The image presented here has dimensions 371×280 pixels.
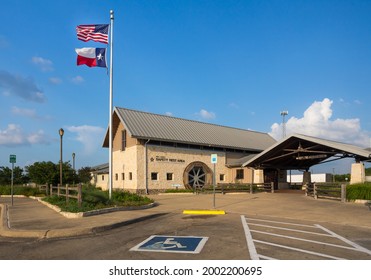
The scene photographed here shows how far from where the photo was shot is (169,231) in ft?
33.3

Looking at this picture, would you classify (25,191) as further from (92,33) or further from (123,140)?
(92,33)

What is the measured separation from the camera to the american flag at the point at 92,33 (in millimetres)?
18312

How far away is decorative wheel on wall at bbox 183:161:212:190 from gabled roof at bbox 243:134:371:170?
23.7 feet

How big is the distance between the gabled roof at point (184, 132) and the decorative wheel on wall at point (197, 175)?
2490 mm

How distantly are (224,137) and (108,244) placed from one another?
32.5 meters

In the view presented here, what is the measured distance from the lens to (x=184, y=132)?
3603 centimetres

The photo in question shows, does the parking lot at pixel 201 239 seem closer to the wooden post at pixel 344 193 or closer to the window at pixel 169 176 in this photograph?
the wooden post at pixel 344 193

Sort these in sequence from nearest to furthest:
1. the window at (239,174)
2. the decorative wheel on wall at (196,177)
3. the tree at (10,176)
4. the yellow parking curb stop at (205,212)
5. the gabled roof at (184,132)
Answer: the yellow parking curb stop at (205,212) < the gabled roof at (184,132) < the decorative wheel on wall at (196,177) < the window at (239,174) < the tree at (10,176)

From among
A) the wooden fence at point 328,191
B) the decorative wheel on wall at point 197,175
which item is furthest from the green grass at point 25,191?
the wooden fence at point 328,191

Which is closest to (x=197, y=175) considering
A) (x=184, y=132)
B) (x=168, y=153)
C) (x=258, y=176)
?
(x=168, y=153)

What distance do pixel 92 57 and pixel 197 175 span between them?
20311 millimetres

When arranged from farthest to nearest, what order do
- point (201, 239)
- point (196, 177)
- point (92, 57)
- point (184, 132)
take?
point (184, 132) < point (196, 177) < point (92, 57) < point (201, 239)

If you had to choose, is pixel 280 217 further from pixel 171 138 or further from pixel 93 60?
pixel 171 138

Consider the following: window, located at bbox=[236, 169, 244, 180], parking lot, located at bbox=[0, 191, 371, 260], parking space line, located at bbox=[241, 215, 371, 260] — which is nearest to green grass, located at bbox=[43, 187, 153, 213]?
parking lot, located at bbox=[0, 191, 371, 260]
